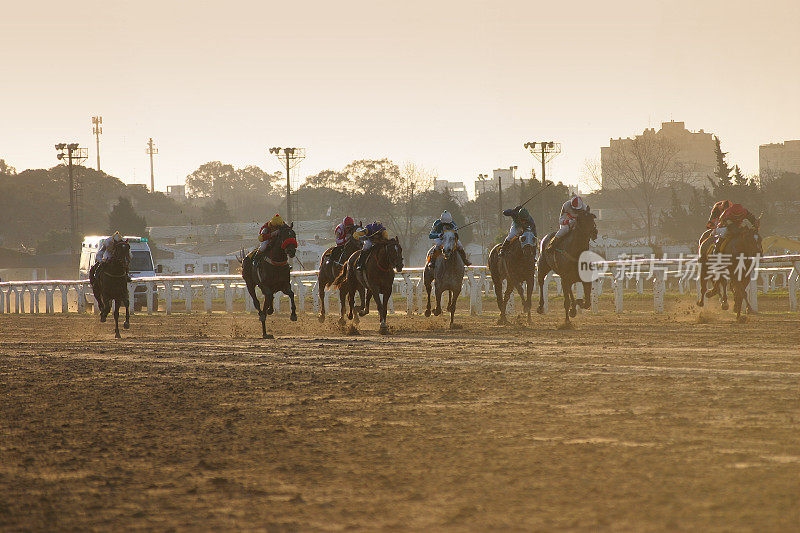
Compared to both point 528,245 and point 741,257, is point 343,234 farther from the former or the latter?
point 741,257

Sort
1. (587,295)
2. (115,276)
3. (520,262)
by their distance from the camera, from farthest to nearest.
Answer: (115,276) → (520,262) → (587,295)

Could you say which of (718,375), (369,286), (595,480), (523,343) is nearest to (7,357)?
(369,286)

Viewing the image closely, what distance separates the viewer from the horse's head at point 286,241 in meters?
18.5

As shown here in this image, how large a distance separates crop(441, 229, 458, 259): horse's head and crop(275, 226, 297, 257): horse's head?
2706 mm

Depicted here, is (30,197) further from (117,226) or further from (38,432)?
(38,432)

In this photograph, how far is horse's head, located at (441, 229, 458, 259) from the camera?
1881 cm

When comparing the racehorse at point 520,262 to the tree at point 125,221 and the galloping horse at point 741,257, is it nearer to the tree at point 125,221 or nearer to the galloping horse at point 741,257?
the galloping horse at point 741,257

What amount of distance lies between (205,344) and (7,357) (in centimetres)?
300

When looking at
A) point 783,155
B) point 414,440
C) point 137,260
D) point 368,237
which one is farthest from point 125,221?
point 783,155

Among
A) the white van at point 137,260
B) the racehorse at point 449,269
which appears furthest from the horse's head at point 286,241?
the white van at point 137,260

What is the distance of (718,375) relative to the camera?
32.2 feet

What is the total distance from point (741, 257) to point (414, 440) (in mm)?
13276

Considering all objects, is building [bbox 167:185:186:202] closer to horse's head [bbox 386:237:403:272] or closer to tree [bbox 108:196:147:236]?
tree [bbox 108:196:147:236]

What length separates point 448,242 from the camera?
18844mm
